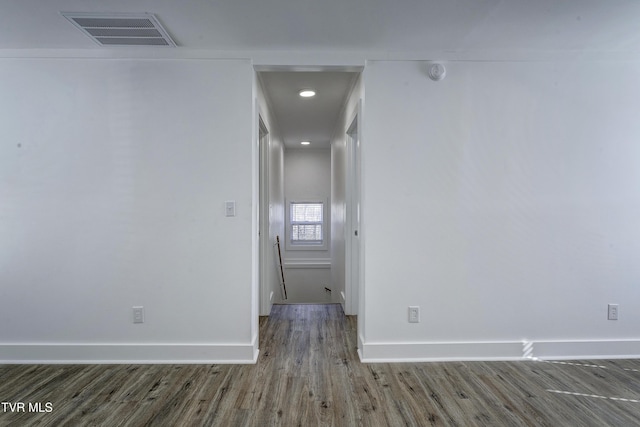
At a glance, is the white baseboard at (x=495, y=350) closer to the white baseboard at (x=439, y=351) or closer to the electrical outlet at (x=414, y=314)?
the white baseboard at (x=439, y=351)

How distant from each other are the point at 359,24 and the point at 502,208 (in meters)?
1.76

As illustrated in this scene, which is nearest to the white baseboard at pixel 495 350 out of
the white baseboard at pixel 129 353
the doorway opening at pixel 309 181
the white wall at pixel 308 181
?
the white baseboard at pixel 129 353

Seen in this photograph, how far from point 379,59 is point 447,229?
4.69ft

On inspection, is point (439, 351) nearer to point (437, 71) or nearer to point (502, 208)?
→ point (502, 208)

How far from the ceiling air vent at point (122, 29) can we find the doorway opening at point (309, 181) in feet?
2.62

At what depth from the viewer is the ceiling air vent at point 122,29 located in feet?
7.40

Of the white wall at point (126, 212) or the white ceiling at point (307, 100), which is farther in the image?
the white ceiling at point (307, 100)

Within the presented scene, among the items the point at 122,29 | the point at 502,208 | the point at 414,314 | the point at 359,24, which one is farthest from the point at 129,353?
the point at 502,208

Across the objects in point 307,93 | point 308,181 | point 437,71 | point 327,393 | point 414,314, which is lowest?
point 327,393

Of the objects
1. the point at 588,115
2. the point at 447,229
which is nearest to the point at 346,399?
the point at 447,229

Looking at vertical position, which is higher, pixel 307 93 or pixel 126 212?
pixel 307 93

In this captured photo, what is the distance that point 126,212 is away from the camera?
2773 mm

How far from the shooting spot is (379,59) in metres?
2.79

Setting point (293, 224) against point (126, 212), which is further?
point (293, 224)
